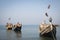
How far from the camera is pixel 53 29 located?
13609 millimetres

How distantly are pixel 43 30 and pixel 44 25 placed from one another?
0.40 metres

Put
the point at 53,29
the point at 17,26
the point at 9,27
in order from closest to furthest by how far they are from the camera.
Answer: the point at 53,29 → the point at 17,26 → the point at 9,27

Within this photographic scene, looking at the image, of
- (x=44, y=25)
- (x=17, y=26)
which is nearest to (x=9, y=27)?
(x=17, y=26)

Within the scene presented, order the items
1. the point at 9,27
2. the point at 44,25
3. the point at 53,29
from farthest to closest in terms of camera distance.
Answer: the point at 9,27 → the point at 44,25 → the point at 53,29

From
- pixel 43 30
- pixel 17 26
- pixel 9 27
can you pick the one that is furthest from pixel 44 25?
pixel 9 27

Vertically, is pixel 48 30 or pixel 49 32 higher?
pixel 48 30

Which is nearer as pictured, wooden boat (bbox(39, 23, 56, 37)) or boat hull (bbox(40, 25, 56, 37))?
wooden boat (bbox(39, 23, 56, 37))

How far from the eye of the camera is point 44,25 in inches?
578

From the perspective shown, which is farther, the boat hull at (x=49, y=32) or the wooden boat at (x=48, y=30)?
the boat hull at (x=49, y=32)

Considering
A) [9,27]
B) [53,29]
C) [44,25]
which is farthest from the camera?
[9,27]

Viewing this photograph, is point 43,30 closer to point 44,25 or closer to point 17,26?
point 44,25

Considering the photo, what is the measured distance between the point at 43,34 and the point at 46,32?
0.36 metres

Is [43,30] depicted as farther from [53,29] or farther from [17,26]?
[17,26]

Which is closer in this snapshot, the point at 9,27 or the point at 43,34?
the point at 43,34
